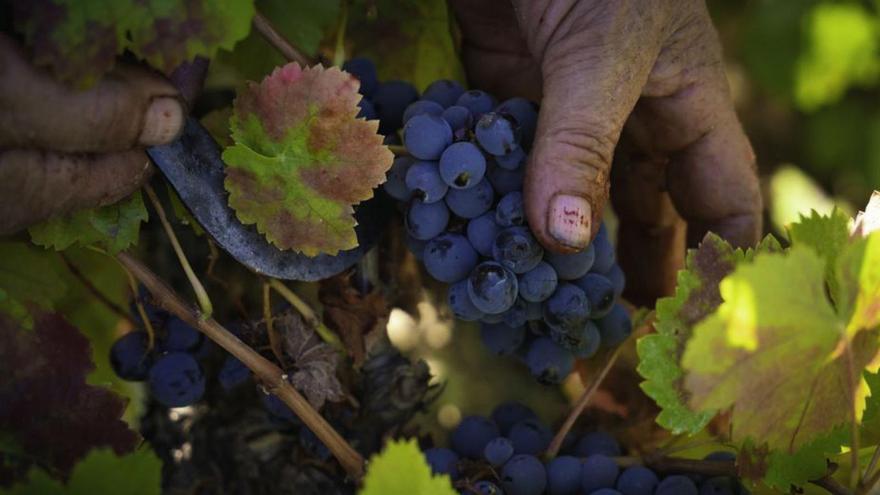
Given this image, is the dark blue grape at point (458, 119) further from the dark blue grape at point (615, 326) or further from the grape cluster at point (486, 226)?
the dark blue grape at point (615, 326)

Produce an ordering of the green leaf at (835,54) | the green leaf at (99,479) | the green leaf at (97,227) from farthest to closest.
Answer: the green leaf at (835,54) < the green leaf at (97,227) < the green leaf at (99,479)

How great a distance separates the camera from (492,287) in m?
0.82

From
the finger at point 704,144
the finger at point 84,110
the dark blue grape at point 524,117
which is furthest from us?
the finger at point 704,144

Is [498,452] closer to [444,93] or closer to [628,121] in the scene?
[444,93]

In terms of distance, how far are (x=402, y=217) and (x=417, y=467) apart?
16.4 inches

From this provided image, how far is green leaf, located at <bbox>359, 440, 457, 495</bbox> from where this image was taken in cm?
59

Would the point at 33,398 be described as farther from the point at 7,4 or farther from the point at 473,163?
the point at 473,163

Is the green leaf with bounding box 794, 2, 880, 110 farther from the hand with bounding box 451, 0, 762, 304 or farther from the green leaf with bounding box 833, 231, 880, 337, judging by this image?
the green leaf with bounding box 833, 231, 880, 337

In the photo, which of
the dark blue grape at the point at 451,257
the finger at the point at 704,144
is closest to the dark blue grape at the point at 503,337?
the dark blue grape at the point at 451,257

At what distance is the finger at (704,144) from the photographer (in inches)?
41.6

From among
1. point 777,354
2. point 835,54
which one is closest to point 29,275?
point 777,354

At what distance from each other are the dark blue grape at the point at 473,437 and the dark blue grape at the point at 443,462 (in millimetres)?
33

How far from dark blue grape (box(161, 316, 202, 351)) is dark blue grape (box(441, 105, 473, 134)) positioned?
334 mm

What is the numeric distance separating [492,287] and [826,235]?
0.93ft
